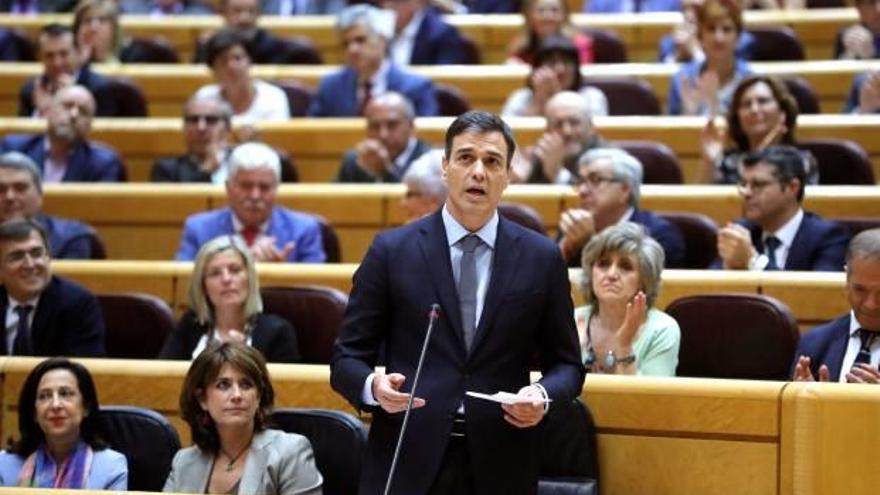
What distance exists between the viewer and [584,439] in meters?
2.62

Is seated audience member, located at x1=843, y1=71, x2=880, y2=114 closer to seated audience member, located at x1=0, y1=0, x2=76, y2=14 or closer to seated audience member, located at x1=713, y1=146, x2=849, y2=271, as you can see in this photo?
seated audience member, located at x1=713, y1=146, x2=849, y2=271

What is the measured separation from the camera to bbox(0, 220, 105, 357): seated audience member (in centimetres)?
341

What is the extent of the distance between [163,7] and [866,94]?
109 inches

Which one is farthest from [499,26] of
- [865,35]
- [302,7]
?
[865,35]

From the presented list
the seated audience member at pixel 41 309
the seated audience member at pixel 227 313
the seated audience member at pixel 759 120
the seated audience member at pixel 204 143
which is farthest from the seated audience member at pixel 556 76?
the seated audience member at pixel 41 309

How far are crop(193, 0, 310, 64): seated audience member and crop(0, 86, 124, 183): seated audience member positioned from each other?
0.86 m

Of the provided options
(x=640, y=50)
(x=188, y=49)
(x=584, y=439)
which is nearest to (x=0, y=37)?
(x=188, y=49)

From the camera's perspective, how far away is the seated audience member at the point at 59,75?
4.98m

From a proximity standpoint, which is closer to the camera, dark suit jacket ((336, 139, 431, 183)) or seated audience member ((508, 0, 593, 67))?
dark suit jacket ((336, 139, 431, 183))

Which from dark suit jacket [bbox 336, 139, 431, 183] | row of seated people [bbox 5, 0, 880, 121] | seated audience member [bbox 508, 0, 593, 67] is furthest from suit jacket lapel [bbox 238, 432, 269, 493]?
seated audience member [bbox 508, 0, 593, 67]

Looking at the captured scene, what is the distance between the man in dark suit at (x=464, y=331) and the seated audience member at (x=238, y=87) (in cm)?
258

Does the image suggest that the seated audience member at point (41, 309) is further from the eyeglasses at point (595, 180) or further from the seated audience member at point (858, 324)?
the seated audience member at point (858, 324)

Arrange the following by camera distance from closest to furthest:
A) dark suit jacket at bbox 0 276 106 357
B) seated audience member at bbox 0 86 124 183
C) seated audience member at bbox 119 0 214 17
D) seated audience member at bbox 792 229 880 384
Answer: seated audience member at bbox 792 229 880 384 → dark suit jacket at bbox 0 276 106 357 → seated audience member at bbox 0 86 124 183 → seated audience member at bbox 119 0 214 17

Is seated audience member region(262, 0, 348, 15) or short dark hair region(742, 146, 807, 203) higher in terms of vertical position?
seated audience member region(262, 0, 348, 15)
